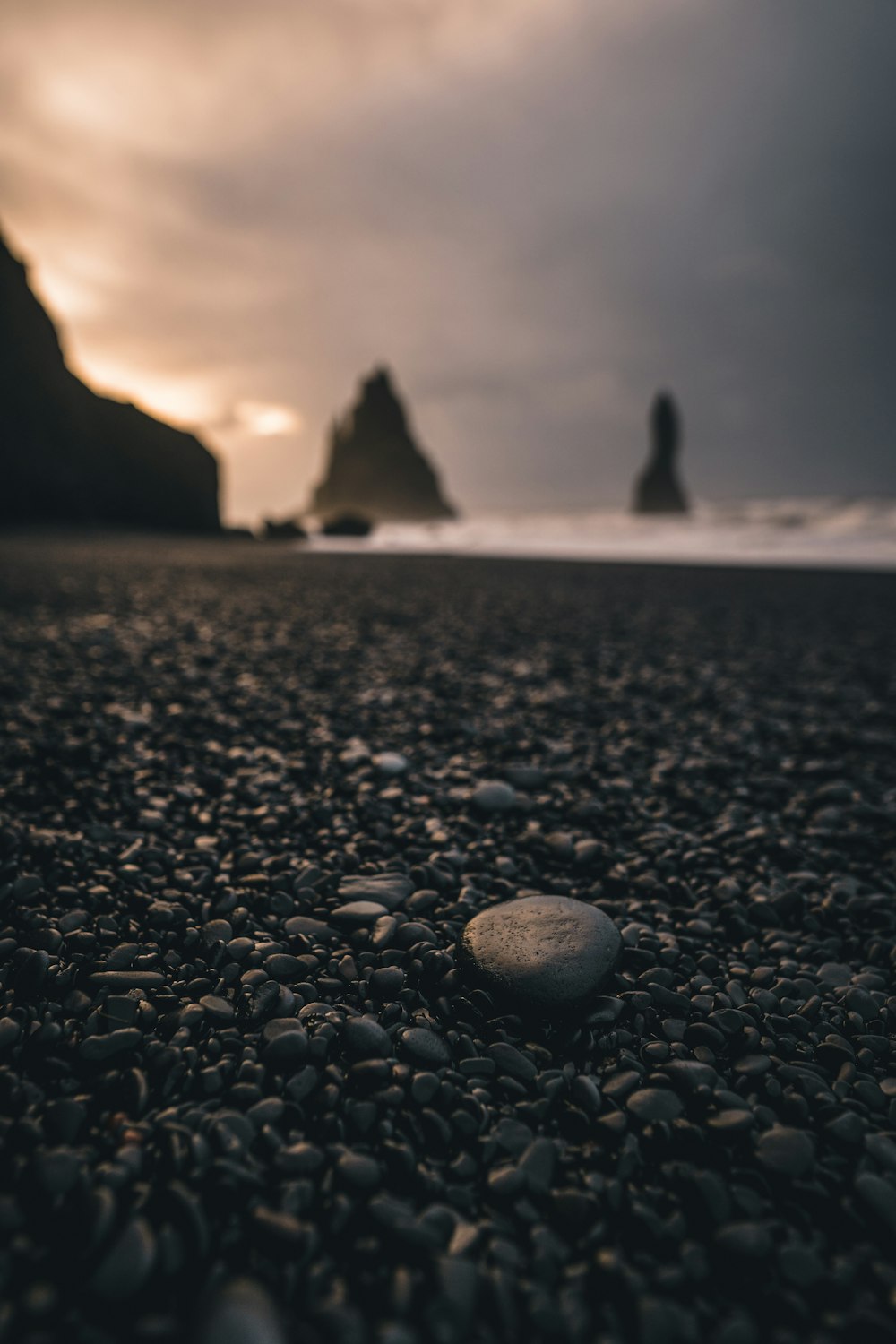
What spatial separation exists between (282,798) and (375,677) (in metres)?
2.49

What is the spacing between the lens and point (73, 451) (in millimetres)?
28203

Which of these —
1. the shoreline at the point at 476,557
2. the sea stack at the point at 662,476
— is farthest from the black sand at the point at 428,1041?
the sea stack at the point at 662,476

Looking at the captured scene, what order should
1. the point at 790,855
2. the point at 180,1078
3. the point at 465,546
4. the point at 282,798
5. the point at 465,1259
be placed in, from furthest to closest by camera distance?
the point at 465,546 → the point at 282,798 → the point at 790,855 → the point at 180,1078 → the point at 465,1259

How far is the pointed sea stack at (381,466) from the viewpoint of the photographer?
145750 mm

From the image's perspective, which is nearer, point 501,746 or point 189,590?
point 501,746

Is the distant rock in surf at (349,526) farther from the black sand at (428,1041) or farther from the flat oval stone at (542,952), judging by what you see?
the flat oval stone at (542,952)

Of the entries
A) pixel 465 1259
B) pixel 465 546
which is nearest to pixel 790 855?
pixel 465 1259

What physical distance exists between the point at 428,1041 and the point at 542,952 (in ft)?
1.53

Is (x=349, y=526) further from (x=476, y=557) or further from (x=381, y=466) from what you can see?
(x=381, y=466)

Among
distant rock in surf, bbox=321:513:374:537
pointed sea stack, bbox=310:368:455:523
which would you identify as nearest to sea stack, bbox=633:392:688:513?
pointed sea stack, bbox=310:368:455:523

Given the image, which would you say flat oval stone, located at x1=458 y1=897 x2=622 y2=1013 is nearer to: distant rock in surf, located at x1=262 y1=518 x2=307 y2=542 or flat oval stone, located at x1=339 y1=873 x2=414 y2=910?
flat oval stone, located at x1=339 y1=873 x2=414 y2=910

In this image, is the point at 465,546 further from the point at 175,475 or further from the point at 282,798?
the point at 282,798

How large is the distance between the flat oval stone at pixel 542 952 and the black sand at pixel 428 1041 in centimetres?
7

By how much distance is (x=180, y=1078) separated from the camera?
61.5 inches
